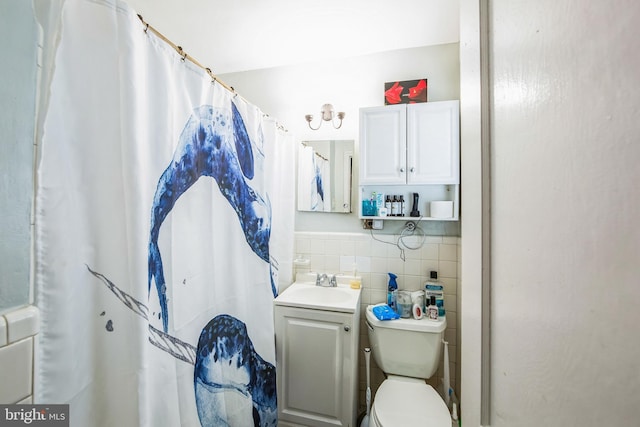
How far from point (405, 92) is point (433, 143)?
453mm

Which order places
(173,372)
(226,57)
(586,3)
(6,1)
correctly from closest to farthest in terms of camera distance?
1. (586,3)
2. (6,1)
3. (173,372)
4. (226,57)

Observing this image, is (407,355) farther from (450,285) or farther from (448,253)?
(448,253)

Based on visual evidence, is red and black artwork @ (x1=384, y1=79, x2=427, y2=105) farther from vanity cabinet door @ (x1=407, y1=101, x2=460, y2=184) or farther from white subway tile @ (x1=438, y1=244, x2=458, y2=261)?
white subway tile @ (x1=438, y1=244, x2=458, y2=261)

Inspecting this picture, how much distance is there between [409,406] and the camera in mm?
1201

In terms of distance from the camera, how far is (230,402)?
1.14 meters

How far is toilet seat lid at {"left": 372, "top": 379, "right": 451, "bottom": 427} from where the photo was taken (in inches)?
43.6

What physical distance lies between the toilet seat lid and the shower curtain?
2.19 ft

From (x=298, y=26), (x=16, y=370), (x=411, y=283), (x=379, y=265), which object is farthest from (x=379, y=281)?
(x=298, y=26)

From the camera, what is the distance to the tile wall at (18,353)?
469 mm

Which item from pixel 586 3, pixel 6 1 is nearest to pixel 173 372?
pixel 6 1

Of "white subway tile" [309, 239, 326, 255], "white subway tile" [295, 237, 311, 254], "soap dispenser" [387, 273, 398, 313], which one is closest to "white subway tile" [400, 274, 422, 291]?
"soap dispenser" [387, 273, 398, 313]

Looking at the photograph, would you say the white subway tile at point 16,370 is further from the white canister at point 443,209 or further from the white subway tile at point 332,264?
the white canister at point 443,209

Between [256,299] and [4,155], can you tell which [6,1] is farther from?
[256,299]

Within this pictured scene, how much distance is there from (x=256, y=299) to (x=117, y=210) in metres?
0.86
